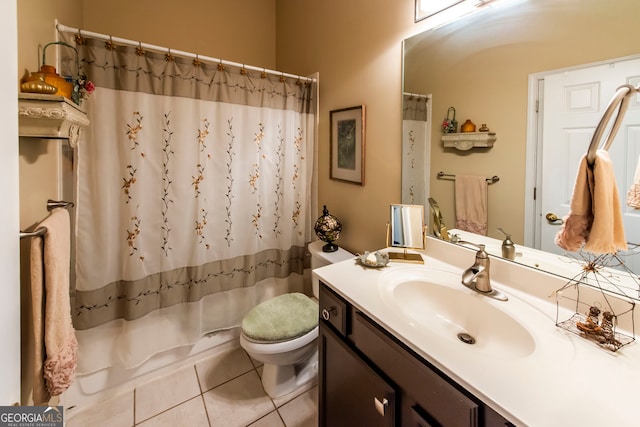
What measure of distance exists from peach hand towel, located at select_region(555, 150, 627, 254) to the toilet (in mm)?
1147

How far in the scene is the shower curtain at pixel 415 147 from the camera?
1.38 m

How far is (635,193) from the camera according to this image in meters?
0.80

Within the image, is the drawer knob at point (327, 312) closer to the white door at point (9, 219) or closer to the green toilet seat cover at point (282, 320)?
the green toilet seat cover at point (282, 320)

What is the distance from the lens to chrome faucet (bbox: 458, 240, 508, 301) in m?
1.01

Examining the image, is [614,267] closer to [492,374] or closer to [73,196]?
[492,374]

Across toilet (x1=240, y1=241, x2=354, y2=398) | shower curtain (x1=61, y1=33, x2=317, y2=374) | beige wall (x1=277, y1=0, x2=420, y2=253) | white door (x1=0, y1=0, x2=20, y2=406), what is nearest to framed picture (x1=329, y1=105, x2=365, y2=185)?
beige wall (x1=277, y1=0, x2=420, y2=253)

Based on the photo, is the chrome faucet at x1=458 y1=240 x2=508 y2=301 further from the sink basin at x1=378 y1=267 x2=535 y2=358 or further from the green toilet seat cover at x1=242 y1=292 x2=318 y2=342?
the green toilet seat cover at x1=242 y1=292 x2=318 y2=342

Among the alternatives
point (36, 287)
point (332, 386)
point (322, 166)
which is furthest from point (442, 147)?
point (36, 287)

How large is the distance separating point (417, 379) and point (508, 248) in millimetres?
654

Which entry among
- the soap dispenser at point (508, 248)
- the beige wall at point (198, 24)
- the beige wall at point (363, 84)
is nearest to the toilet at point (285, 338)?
the beige wall at point (363, 84)

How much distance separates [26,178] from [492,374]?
4.80 feet

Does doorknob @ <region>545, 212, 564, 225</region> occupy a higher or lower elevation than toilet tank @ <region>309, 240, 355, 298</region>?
higher

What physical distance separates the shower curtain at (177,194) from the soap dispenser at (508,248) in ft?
4.42

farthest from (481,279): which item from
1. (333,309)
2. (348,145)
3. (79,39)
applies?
(79,39)
